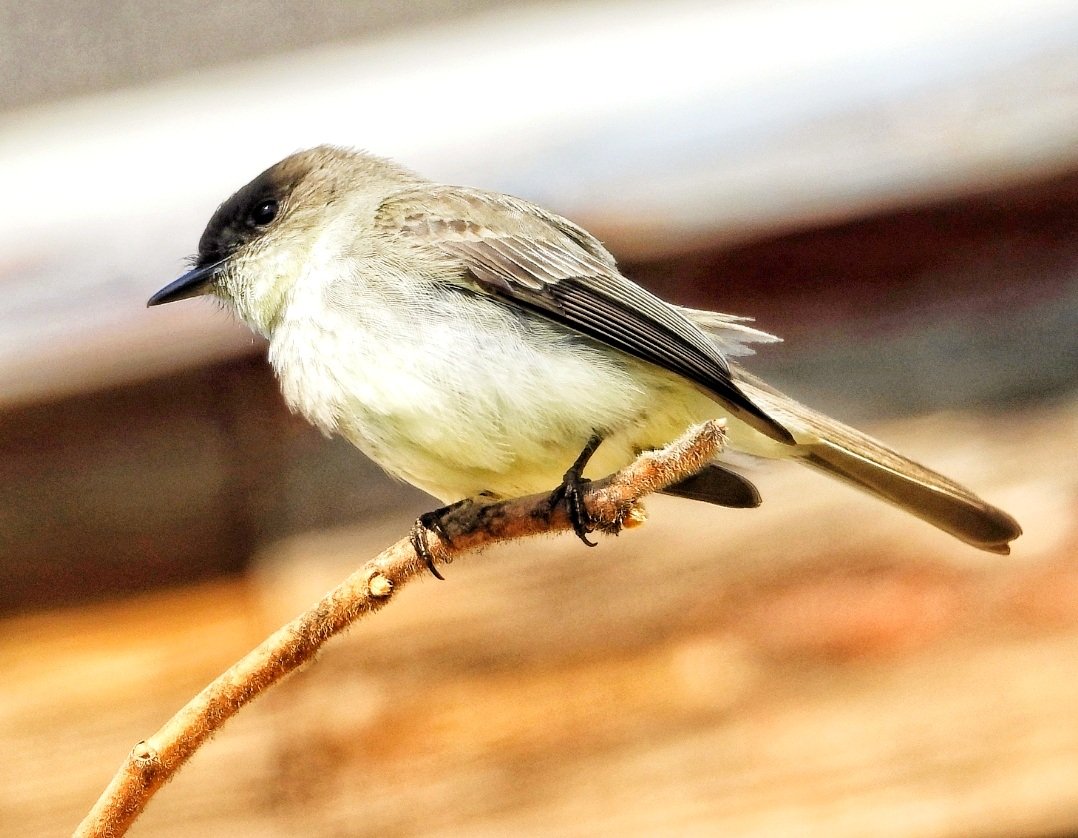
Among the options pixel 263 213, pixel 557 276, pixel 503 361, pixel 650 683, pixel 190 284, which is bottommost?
pixel 650 683

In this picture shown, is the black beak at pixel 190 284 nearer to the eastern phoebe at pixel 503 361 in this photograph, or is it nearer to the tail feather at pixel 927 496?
the eastern phoebe at pixel 503 361

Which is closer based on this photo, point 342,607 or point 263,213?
point 342,607

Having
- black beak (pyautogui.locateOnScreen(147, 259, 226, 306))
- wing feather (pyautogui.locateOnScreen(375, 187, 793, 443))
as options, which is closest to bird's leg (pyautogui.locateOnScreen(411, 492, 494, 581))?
wing feather (pyautogui.locateOnScreen(375, 187, 793, 443))

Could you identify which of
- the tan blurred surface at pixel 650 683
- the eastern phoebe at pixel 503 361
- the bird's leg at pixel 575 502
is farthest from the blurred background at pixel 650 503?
the bird's leg at pixel 575 502

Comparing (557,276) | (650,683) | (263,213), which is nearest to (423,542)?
(557,276)

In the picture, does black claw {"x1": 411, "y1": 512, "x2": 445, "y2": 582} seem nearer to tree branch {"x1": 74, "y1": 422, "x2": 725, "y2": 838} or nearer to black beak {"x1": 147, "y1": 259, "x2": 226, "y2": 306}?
tree branch {"x1": 74, "y1": 422, "x2": 725, "y2": 838}

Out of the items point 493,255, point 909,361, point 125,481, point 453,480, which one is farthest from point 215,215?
point 909,361

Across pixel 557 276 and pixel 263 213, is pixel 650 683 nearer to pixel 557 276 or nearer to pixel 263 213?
pixel 557 276
